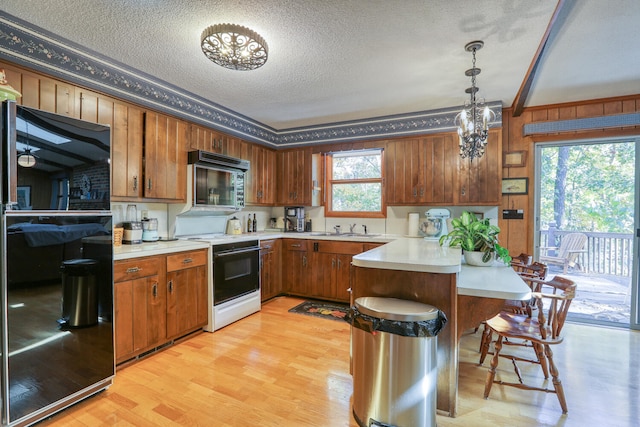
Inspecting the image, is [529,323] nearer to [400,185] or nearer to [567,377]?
[567,377]

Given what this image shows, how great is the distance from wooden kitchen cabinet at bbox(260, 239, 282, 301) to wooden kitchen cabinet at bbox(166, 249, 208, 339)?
3.04 feet

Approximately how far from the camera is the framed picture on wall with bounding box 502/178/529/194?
3.65 metres

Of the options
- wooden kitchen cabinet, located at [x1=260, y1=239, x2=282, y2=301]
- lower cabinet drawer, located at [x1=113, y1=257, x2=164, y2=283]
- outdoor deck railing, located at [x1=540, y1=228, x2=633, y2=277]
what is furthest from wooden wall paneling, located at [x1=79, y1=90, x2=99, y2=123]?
outdoor deck railing, located at [x1=540, y1=228, x2=633, y2=277]

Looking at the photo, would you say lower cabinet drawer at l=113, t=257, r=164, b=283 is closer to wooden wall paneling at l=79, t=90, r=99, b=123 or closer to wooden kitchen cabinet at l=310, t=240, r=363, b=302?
wooden wall paneling at l=79, t=90, r=99, b=123

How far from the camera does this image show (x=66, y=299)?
1.85m

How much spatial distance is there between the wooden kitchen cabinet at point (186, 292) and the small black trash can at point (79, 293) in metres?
0.75

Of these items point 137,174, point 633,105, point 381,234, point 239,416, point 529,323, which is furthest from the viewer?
point 381,234

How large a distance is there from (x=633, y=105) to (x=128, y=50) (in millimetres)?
4942

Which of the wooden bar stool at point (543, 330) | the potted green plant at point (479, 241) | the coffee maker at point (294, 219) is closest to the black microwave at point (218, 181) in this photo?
the coffee maker at point (294, 219)

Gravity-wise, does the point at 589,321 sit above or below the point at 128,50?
below

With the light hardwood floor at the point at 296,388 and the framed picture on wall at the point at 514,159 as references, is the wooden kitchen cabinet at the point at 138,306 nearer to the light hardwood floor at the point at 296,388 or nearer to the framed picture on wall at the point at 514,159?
the light hardwood floor at the point at 296,388

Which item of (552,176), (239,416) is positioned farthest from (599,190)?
(239,416)

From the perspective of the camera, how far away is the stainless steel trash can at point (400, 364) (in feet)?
5.16

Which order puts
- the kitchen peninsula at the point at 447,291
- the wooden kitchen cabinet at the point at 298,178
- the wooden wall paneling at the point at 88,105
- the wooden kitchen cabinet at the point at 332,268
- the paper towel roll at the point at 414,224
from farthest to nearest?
1. the wooden kitchen cabinet at the point at 298,178
2. the paper towel roll at the point at 414,224
3. the wooden kitchen cabinet at the point at 332,268
4. the wooden wall paneling at the point at 88,105
5. the kitchen peninsula at the point at 447,291
